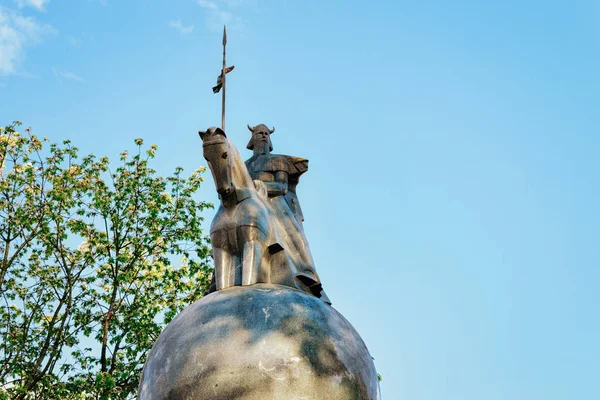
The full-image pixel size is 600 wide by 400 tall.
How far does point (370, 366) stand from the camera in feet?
27.6

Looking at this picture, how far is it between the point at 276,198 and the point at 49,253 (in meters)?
13.4

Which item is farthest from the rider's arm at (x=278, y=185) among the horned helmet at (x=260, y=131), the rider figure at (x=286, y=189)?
the horned helmet at (x=260, y=131)

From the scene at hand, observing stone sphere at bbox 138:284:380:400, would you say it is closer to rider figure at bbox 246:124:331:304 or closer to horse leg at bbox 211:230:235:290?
horse leg at bbox 211:230:235:290

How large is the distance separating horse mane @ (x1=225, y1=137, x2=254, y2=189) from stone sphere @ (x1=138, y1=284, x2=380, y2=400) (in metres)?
1.28

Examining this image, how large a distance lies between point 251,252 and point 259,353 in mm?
1444

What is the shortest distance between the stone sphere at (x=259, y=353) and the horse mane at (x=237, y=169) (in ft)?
4.21

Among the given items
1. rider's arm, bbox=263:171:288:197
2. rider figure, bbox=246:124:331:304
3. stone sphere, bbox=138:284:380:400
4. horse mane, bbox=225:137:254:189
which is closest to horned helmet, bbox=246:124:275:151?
rider figure, bbox=246:124:331:304

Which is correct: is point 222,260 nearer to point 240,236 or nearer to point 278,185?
point 240,236

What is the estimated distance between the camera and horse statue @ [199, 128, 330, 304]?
882 centimetres

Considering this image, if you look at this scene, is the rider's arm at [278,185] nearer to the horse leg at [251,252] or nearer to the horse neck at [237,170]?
the horse neck at [237,170]

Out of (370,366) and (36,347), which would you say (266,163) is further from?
(36,347)

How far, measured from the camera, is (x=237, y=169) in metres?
9.20

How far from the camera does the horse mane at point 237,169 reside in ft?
29.7

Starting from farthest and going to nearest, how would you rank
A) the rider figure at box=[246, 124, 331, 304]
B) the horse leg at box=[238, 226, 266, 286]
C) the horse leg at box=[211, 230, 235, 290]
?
the rider figure at box=[246, 124, 331, 304]
the horse leg at box=[211, 230, 235, 290]
the horse leg at box=[238, 226, 266, 286]
